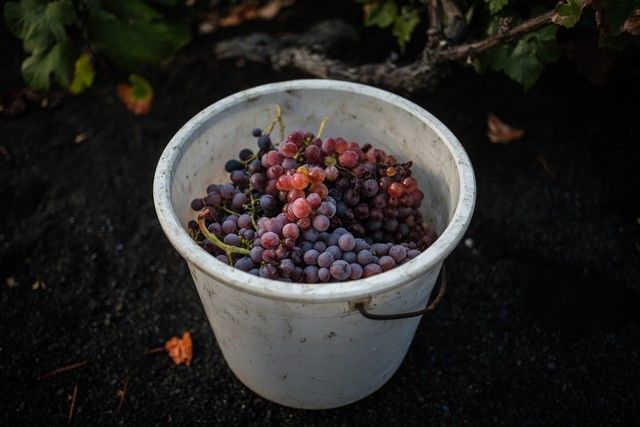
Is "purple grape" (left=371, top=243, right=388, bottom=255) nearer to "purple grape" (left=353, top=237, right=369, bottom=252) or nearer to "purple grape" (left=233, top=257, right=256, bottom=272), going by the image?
"purple grape" (left=353, top=237, right=369, bottom=252)

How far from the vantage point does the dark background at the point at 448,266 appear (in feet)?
6.49

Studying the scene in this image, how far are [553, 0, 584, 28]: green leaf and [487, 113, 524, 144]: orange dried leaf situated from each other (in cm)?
113

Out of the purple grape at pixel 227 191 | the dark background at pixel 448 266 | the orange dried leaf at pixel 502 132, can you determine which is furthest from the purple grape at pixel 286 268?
the orange dried leaf at pixel 502 132

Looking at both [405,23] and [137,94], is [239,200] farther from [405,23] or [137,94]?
[137,94]

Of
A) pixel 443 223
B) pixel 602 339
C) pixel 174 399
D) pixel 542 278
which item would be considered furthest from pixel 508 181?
pixel 174 399

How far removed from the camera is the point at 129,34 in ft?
8.07

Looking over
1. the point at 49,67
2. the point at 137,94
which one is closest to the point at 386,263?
the point at 49,67

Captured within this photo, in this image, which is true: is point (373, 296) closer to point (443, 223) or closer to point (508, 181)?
point (443, 223)

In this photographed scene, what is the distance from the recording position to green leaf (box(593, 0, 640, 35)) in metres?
1.53

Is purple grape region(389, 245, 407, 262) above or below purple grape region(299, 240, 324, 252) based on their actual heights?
below

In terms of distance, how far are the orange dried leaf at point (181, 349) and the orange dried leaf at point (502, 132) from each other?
5.68 ft

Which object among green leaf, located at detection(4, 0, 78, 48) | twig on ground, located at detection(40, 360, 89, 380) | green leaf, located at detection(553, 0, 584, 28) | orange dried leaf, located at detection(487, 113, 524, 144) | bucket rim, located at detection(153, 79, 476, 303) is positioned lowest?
twig on ground, located at detection(40, 360, 89, 380)

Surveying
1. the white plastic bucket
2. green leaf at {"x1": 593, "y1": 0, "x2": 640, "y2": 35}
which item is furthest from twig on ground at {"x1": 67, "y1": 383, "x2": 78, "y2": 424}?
green leaf at {"x1": 593, "y1": 0, "x2": 640, "y2": 35}

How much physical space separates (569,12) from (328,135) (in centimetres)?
85
